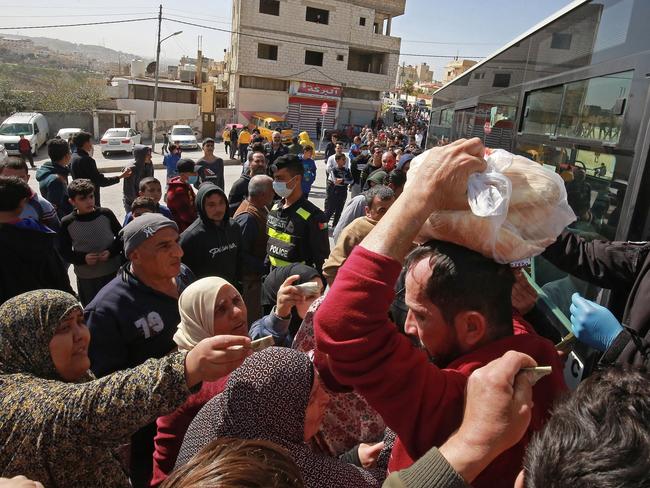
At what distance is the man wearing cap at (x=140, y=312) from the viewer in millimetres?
2531

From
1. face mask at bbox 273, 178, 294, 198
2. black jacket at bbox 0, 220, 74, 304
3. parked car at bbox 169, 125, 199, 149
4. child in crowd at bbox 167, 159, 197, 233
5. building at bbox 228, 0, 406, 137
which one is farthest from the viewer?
building at bbox 228, 0, 406, 137

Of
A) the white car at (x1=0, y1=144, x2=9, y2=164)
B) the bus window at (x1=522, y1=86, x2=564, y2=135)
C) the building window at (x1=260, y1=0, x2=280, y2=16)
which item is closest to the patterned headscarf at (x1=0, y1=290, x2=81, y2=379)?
the bus window at (x1=522, y1=86, x2=564, y2=135)

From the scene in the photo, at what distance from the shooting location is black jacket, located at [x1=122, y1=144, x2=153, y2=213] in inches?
279

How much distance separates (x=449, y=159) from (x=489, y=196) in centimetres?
14

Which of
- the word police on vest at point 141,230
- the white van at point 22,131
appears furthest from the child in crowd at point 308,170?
the white van at point 22,131

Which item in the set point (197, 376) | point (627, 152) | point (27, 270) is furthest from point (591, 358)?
point (27, 270)


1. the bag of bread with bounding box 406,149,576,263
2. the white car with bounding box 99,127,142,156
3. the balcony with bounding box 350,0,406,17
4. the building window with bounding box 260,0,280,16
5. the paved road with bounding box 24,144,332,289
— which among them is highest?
the balcony with bounding box 350,0,406,17

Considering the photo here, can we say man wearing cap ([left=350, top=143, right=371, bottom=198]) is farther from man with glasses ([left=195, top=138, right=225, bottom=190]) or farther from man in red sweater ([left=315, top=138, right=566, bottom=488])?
man in red sweater ([left=315, top=138, right=566, bottom=488])

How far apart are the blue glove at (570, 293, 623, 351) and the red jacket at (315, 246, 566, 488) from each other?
4.07 ft

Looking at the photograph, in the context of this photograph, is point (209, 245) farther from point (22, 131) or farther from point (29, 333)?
point (22, 131)

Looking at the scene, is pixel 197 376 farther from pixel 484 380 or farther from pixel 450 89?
pixel 450 89

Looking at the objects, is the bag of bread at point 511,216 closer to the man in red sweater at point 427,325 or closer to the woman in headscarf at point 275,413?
the man in red sweater at point 427,325

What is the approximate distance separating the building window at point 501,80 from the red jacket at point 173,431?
16.0 feet

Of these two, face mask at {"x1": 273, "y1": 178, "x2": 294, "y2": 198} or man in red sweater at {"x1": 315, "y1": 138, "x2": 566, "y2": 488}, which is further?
face mask at {"x1": 273, "y1": 178, "x2": 294, "y2": 198}
